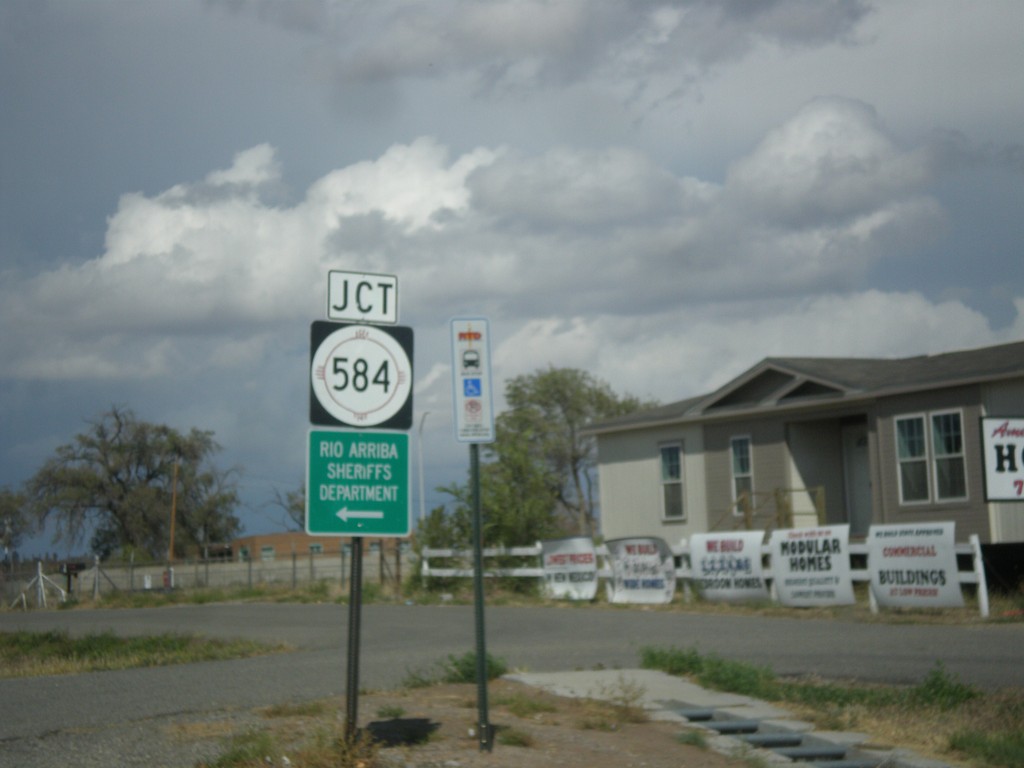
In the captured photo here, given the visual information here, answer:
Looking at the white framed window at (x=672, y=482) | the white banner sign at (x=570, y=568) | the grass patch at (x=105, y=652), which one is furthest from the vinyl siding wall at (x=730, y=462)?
the grass patch at (x=105, y=652)

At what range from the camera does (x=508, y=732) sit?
8648 mm

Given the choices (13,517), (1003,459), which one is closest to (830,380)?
(1003,459)

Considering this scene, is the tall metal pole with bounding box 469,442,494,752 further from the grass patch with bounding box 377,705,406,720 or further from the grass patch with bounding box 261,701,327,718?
the grass patch with bounding box 261,701,327,718

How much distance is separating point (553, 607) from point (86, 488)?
1971 inches

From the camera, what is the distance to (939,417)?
24734 millimetres

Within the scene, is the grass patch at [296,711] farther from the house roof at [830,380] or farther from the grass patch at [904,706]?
the house roof at [830,380]

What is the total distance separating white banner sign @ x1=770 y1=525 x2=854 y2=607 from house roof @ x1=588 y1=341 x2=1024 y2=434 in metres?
4.48

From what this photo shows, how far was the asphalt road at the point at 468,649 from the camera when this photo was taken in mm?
11586

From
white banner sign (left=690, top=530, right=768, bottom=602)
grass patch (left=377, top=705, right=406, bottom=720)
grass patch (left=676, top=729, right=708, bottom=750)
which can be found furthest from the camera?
white banner sign (left=690, top=530, right=768, bottom=602)

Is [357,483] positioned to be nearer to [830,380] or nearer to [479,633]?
[479,633]

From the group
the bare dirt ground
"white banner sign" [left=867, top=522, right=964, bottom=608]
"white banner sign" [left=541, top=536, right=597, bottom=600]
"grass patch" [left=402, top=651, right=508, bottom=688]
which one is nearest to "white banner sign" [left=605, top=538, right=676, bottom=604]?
"white banner sign" [left=541, top=536, right=597, bottom=600]

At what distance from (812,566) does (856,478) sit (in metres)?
7.63

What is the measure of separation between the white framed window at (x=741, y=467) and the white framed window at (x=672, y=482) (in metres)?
1.79

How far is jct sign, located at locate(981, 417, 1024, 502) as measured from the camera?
37.5 ft
